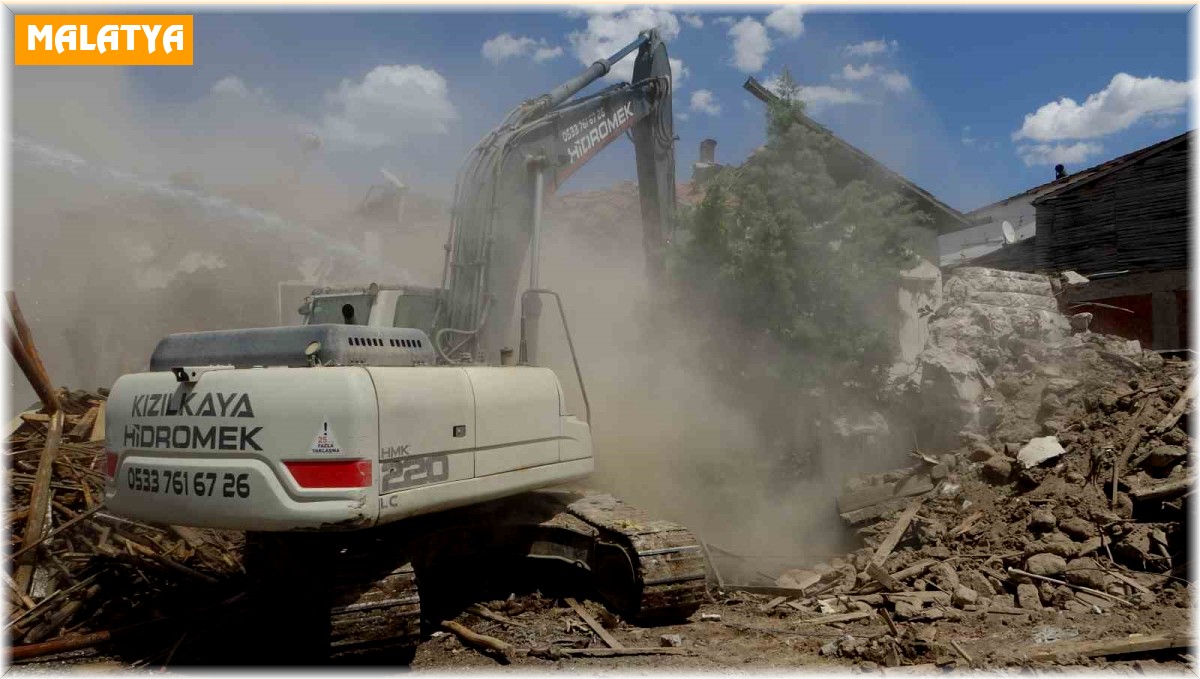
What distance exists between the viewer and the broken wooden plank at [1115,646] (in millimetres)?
4859

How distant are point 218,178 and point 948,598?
2750 cm

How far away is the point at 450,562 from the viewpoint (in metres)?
6.44

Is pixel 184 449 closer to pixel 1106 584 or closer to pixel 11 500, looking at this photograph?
pixel 11 500

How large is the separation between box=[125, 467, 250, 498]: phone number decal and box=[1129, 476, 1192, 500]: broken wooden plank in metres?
6.55

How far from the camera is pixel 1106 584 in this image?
6.10m

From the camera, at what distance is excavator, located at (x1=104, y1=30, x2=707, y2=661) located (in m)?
4.72


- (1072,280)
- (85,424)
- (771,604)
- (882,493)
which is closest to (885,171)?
(1072,280)

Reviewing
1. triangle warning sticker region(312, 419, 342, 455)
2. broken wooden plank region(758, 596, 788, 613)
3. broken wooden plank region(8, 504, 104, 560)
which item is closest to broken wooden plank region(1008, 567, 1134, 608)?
broken wooden plank region(758, 596, 788, 613)

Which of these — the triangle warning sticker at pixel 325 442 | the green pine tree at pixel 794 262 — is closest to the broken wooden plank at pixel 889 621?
the triangle warning sticker at pixel 325 442

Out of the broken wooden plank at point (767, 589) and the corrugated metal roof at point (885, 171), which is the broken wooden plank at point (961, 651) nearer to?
the broken wooden plank at point (767, 589)

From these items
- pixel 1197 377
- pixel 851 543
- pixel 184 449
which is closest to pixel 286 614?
pixel 184 449

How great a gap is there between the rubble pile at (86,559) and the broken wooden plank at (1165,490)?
723cm

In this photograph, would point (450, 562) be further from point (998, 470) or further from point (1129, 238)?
point (1129, 238)

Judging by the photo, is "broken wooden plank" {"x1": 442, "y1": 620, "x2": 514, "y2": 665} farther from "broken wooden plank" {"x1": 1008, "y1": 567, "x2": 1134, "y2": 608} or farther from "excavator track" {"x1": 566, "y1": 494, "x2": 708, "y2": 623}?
"broken wooden plank" {"x1": 1008, "y1": 567, "x2": 1134, "y2": 608}
